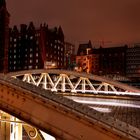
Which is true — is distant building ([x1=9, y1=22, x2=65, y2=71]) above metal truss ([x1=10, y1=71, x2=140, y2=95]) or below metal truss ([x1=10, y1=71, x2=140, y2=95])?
above

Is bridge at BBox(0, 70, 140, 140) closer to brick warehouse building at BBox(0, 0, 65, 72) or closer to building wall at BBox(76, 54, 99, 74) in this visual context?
brick warehouse building at BBox(0, 0, 65, 72)

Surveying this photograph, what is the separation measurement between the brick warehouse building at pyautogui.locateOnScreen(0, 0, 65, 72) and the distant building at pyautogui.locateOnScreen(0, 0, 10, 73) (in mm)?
11309

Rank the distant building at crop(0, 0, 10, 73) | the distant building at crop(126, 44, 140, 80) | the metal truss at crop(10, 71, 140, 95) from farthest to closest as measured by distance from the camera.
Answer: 1. the distant building at crop(126, 44, 140, 80)
2. the distant building at crop(0, 0, 10, 73)
3. the metal truss at crop(10, 71, 140, 95)

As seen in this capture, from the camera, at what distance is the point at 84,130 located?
15.7ft

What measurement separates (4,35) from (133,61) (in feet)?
194

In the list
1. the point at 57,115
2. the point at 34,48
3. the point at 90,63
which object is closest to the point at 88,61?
the point at 90,63

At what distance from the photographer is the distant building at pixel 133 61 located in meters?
134

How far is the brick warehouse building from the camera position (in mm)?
123375

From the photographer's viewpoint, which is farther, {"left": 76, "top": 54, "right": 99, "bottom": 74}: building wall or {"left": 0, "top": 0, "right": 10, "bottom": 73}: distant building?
{"left": 76, "top": 54, "right": 99, "bottom": 74}: building wall

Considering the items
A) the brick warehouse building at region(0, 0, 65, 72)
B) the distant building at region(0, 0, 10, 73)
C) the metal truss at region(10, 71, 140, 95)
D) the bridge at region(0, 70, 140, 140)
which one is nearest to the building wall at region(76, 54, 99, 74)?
the brick warehouse building at region(0, 0, 65, 72)

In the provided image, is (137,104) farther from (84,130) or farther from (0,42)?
(0,42)

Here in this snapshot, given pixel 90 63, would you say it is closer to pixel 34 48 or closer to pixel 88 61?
pixel 88 61

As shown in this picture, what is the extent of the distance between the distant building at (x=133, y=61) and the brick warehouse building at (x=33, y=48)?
94.8 ft

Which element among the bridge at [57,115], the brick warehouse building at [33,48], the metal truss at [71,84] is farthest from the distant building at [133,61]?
the bridge at [57,115]
